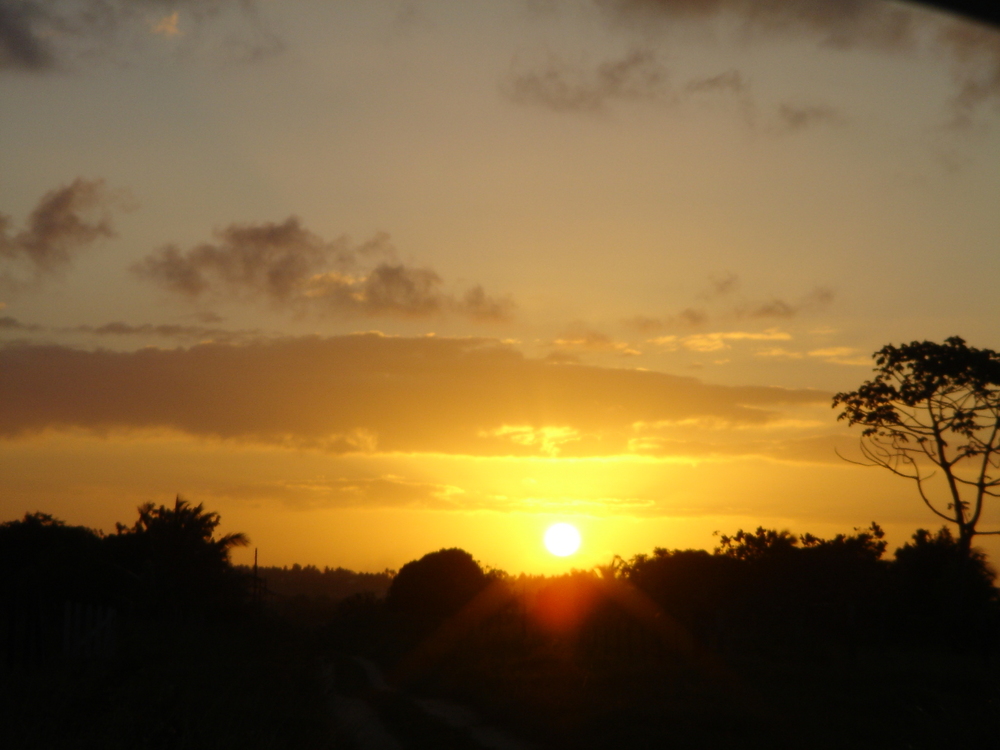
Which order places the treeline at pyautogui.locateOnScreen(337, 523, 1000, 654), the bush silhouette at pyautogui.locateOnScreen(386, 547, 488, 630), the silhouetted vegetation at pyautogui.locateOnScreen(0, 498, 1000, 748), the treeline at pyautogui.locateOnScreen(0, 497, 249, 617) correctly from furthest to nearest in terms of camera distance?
1. the bush silhouette at pyautogui.locateOnScreen(386, 547, 488, 630)
2. the treeline at pyautogui.locateOnScreen(0, 497, 249, 617)
3. the treeline at pyautogui.locateOnScreen(337, 523, 1000, 654)
4. the silhouetted vegetation at pyautogui.locateOnScreen(0, 498, 1000, 748)

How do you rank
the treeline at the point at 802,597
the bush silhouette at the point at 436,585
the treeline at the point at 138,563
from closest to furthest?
the treeline at the point at 802,597, the treeline at the point at 138,563, the bush silhouette at the point at 436,585

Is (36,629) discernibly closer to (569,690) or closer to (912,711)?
(569,690)

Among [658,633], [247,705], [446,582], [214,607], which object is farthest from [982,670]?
[446,582]

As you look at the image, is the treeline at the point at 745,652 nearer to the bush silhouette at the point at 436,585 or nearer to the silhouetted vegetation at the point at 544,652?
the silhouetted vegetation at the point at 544,652

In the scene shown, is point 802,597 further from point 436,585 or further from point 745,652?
point 436,585

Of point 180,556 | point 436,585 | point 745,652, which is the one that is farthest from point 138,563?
point 745,652

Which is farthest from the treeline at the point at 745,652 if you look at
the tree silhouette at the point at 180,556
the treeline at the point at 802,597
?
the tree silhouette at the point at 180,556

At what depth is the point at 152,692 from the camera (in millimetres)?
13711

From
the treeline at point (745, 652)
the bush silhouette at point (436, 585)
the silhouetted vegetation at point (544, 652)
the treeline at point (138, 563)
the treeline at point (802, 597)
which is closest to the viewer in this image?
the silhouetted vegetation at point (544, 652)

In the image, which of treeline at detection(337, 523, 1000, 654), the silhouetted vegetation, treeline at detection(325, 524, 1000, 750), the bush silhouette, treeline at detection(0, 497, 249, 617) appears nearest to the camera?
the silhouetted vegetation

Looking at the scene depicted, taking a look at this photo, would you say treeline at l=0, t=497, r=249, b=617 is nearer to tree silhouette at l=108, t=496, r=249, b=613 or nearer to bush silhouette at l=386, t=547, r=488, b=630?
tree silhouette at l=108, t=496, r=249, b=613

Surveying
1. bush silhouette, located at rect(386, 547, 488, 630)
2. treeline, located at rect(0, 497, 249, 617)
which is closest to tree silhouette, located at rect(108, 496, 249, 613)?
treeline, located at rect(0, 497, 249, 617)

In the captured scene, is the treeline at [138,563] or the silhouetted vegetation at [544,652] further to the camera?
the treeline at [138,563]

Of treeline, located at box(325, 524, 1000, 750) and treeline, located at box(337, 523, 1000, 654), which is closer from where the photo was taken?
treeline, located at box(325, 524, 1000, 750)
